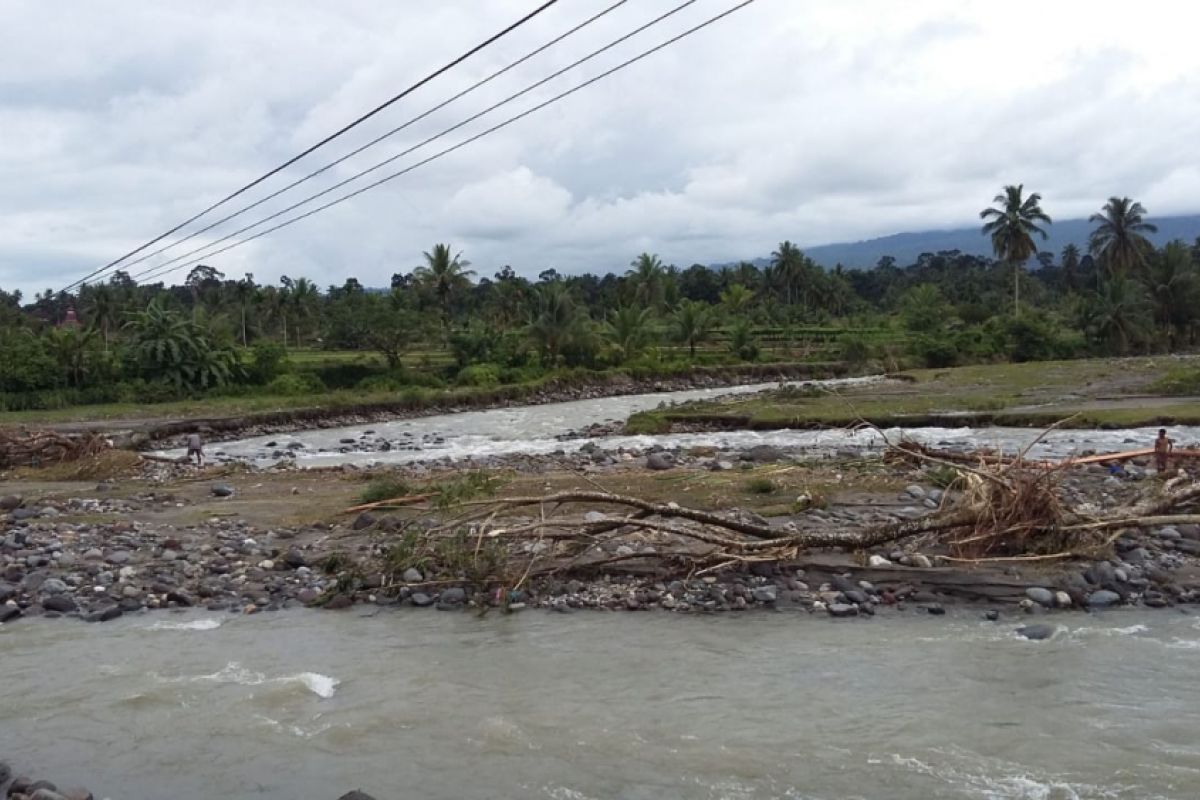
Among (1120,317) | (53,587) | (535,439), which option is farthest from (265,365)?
(1120,317)

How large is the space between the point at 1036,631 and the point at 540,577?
523 cm

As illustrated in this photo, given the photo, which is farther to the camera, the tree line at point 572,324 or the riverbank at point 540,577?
the tree line at point 572,324

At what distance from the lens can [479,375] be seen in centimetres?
5303

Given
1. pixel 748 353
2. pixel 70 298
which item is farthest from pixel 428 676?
pixel 70 298

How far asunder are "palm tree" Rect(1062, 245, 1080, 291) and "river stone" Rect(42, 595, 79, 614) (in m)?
113

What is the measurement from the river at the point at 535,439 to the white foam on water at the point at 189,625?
14.9 m

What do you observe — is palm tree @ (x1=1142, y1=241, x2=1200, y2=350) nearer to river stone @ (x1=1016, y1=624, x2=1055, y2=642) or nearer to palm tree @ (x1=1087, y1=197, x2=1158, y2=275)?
palm tree @ (x1=1087, y1=197, x2=1158, y2=275)

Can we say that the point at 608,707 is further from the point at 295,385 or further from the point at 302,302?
the point at 302,302

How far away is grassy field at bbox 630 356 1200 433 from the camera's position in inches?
1160

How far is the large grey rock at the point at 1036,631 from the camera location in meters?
9.52

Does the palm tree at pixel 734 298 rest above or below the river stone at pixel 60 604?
above

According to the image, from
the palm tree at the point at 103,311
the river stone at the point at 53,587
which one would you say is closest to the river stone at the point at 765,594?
the river stone at the point at 53,587

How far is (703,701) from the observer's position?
843 cm

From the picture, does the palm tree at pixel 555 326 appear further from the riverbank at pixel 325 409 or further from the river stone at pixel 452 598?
the river stone at pixel 452 598
